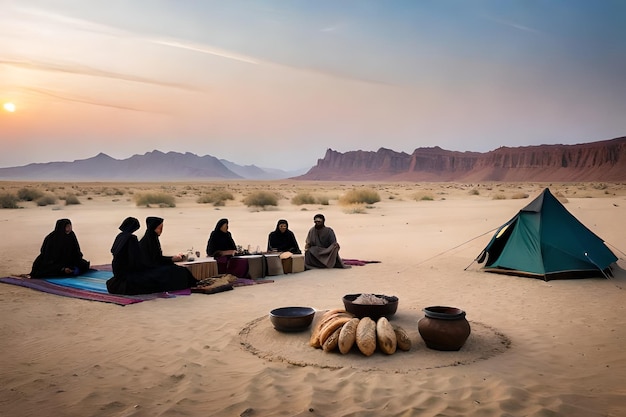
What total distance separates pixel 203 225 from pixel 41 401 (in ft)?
55.8

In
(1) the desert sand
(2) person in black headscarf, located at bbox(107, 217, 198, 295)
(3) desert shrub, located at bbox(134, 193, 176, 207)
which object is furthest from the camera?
(3) desert shrub, located at bbox(134, 193, 176, 207)

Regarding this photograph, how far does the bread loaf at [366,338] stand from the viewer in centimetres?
586

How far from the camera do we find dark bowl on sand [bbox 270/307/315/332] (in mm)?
6664

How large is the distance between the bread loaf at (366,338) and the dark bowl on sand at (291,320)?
88cm

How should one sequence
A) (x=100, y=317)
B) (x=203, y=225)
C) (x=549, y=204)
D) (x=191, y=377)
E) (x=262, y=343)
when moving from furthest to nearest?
1. (x=203, y=225)
2. (x=549, y=204)
3. (x=100, y=317)
4. (x=262, y=343)
5. (x=191, y=377)

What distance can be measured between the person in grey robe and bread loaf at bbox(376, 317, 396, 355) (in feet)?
19.7

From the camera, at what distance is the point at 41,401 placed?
4.79 meters

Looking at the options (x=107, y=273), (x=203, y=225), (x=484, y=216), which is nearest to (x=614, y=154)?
(x=484, y=216)

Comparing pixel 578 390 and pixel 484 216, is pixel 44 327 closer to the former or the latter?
pixel 578 390

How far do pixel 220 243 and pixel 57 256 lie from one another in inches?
130

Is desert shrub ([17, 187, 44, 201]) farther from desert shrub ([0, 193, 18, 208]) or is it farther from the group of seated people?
the group of seated people

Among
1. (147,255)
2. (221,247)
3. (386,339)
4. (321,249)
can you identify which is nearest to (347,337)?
(386,339)

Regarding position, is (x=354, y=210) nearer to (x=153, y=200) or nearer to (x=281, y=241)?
(x=153, y=200)

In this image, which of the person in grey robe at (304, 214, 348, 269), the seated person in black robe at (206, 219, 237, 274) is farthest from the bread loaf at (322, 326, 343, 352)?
the person in grey robe at (304, 214, 348, 269)
